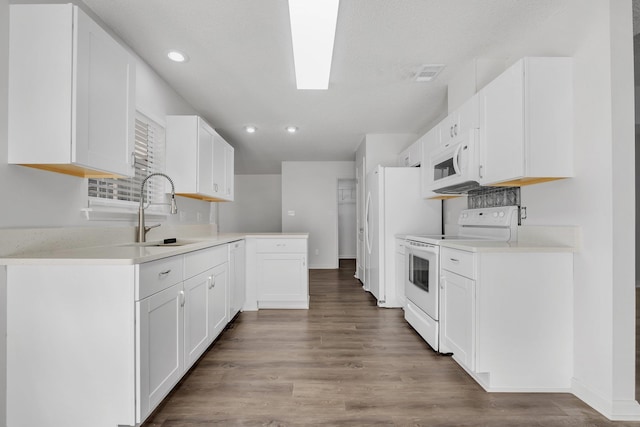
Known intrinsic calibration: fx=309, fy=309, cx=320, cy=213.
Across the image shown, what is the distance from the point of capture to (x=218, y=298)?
2510mm

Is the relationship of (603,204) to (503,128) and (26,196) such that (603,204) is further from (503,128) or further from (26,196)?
(26,196)

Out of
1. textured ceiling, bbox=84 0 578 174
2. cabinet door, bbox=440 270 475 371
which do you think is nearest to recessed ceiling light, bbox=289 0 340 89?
textured ceiling, bbox=84 0 578 174

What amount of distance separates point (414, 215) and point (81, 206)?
3105 millimetres

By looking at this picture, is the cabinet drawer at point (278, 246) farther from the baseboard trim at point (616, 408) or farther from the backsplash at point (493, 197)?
the baseboard trim at point (616, 408)

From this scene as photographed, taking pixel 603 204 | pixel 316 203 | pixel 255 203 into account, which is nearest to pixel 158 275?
pixel 603 204

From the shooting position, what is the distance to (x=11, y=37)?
4.63ft

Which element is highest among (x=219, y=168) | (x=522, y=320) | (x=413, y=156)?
(x=413, y=156)

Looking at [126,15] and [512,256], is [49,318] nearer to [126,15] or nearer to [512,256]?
[126,15]

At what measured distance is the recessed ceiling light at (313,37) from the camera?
1817 mm

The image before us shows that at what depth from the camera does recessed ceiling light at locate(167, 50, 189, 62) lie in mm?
2387

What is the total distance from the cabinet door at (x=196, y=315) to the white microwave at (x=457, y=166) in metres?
2.10

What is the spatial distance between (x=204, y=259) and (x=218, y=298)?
471mm

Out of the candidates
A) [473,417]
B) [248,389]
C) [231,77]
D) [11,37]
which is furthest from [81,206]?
[473,417]

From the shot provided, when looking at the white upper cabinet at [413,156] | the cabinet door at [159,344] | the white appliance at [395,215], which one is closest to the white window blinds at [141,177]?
the cabinet door at [159,344]
